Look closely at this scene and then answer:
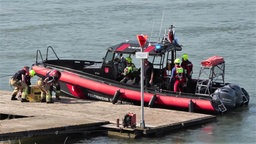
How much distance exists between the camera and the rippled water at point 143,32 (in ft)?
62.5

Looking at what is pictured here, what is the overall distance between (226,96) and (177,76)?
4.55 ft

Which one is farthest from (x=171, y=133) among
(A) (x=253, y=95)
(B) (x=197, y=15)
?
(B) (x=197, y=15)

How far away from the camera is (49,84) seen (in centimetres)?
1972

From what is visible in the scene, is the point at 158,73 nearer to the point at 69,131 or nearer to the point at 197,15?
the point at 69,131

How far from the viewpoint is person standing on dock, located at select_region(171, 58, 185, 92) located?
19594mm

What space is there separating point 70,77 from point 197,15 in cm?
2066

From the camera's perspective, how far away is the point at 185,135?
1766 cm

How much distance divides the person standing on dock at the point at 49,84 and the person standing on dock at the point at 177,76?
3.04 m

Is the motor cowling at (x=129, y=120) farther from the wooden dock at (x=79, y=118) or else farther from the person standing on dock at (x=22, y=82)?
the person standing on dock at (x=22, y=82)

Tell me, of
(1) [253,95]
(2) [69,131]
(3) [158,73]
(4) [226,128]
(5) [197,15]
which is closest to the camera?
(2) [69,131]

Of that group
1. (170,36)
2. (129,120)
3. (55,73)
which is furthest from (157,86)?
(129,120)

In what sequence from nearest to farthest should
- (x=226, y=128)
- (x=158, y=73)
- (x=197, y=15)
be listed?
(x=226, y=128), (x=158, y=73), (x=197, y=15)

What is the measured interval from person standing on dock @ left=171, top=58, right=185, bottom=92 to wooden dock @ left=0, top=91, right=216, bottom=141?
1.00m

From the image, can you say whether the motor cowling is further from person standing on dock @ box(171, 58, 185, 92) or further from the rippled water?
person standing on dock @ box(171, 58, 185, 92)
